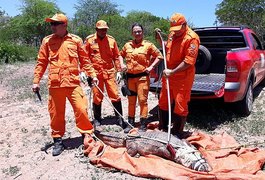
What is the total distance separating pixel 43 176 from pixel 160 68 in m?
2.88

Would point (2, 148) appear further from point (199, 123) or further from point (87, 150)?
point (199, 123)

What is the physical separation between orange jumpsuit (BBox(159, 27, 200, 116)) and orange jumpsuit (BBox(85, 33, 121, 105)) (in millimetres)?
1076

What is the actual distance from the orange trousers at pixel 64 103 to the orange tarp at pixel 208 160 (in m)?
0.37

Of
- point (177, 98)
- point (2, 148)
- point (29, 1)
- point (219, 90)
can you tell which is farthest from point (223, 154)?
point (29, 1)

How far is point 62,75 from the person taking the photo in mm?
4699

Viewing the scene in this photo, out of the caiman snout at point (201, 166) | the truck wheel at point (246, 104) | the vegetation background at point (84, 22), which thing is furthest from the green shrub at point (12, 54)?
the caiman snout at point (201, 166)

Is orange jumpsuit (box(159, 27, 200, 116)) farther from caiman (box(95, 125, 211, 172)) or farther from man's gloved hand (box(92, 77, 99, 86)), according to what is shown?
man's gloved hand (box(92, 77, 99, 86))

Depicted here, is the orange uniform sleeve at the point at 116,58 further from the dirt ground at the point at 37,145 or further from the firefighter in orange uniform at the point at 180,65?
the dirt ground at the point at 37,145

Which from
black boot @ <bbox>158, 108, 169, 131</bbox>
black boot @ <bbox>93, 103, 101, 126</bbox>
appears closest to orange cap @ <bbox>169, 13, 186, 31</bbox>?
black boot @ <bbox>158, 108, 169, 131</bbox>

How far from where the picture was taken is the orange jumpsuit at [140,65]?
17.5 ft

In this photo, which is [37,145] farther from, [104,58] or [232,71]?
[232,71]

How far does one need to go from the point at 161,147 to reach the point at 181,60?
1.18 metres

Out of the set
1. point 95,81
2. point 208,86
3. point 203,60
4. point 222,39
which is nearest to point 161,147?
point 95,81

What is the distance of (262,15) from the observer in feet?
87.2
